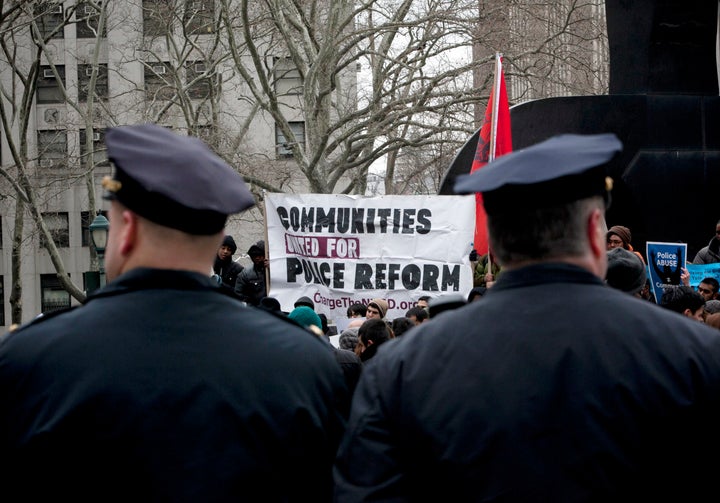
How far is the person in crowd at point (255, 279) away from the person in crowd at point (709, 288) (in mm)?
4269

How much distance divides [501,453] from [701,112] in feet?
38.2

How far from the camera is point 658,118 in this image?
13.4 metres

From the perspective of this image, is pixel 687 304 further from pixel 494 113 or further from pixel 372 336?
pixel 494 113

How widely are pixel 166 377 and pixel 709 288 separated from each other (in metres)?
8.45

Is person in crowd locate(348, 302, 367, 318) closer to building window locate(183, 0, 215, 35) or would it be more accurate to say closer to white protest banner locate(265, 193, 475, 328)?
white protest banner locate(265, 193, 475, 328)

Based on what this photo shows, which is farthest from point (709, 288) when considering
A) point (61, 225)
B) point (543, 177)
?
point (61, 225)

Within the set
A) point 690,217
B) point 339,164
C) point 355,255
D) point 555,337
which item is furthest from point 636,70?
point 339,164

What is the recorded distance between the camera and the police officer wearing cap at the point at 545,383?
237 cm

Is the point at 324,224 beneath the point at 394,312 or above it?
above

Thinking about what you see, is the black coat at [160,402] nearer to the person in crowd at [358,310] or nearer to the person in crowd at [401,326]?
the person in crowd at [401,326]

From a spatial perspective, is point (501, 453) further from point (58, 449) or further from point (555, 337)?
point (58, 449)

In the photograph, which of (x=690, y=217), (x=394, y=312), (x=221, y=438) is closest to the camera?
(x=221, y=438)

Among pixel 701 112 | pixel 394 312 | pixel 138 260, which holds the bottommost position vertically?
pixel 394 312

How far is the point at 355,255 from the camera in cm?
1208
